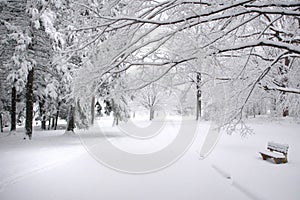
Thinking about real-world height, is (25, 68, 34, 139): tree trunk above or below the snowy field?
above

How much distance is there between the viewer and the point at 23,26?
13.9 meters

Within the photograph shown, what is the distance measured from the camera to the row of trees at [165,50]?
432cm

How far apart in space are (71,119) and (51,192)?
12.8 metres

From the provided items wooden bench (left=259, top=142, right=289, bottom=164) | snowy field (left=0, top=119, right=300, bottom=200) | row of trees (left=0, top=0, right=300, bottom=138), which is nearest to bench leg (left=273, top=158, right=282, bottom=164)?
wooden bench (left=259, top=142, right=289, bottom=164)

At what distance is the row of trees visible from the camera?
170 inches

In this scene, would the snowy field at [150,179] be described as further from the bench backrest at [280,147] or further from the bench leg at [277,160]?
the bench backrest at [280,147]

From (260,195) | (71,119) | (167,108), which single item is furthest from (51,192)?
(167,108)

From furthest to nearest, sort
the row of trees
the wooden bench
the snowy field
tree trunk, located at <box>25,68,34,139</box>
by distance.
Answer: tree trunk, located at <box>25,68,34,139</box> < the wooden bench < the snowy field < the row of trees

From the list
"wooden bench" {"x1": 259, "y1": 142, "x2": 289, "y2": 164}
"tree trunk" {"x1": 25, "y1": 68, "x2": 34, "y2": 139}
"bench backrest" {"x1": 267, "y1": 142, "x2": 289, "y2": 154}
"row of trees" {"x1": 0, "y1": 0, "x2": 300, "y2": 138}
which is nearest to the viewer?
"row of trees" {"x1": 0, "y1": 0, "x2": 300, "y2": 138}

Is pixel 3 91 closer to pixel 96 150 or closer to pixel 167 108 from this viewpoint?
pixel 96 150

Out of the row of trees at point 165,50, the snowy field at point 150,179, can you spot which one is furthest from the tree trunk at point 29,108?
the snowy field at point 150,179

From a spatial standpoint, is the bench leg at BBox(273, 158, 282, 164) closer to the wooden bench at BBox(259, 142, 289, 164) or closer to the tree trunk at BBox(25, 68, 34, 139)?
the wooden bench at BBox(259, 142, 289, 164)

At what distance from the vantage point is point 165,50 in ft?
19.9

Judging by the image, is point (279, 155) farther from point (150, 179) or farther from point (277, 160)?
point (150, 179)
